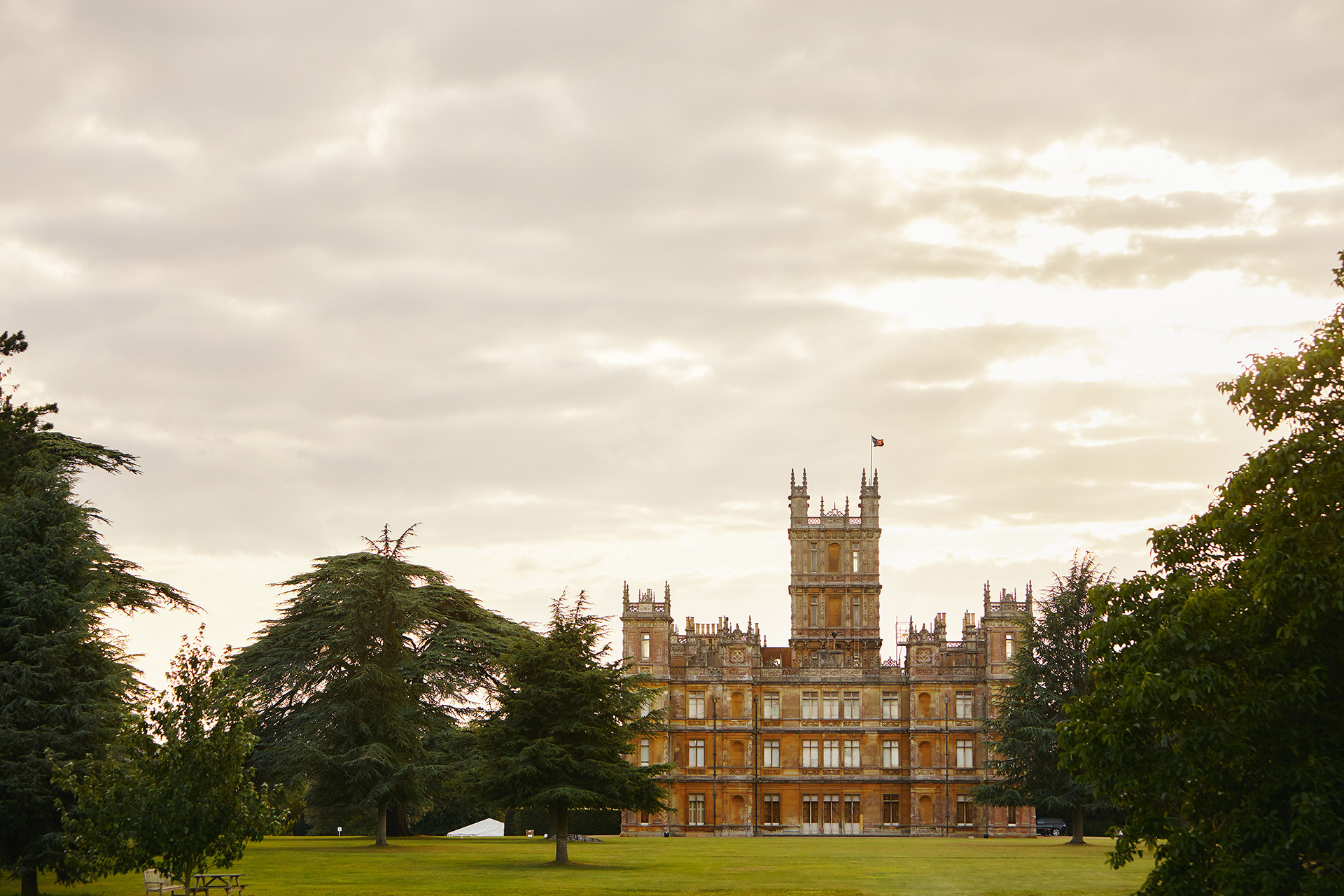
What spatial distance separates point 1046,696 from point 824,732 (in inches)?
803

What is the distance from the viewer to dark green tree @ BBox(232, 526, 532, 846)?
47.0 metres

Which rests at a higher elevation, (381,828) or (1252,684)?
(1252,684)

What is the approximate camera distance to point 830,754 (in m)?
71.5

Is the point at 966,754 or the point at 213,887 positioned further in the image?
the point at 966,754

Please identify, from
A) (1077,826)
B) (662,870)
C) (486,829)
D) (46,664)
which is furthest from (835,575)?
(46,664)

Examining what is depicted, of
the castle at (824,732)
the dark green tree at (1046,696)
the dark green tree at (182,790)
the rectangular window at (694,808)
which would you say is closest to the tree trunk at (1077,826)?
the dark green tree at (1046,696)

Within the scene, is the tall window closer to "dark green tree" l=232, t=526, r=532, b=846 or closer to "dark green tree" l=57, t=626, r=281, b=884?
"dark green tree" l=232, t=526, r=532, b=846

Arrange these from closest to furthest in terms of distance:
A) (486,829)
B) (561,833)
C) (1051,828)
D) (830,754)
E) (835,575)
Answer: (561,833) < (830,754) < (486,829) < (1051,828) < (835,575)

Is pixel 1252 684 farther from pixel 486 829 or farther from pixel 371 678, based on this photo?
pixel 486 829

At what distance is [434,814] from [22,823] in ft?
160

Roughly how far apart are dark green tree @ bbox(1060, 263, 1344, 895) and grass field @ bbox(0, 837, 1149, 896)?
37.8 feet

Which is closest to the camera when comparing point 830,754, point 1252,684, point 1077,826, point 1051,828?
point 1252,684

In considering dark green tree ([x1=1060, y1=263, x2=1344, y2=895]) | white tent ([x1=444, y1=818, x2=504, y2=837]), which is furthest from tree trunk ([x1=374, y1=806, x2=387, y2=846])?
dark green tree ([x1=1060, y1=263, x2=1344, y2=895])

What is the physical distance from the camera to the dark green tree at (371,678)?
4700cm
